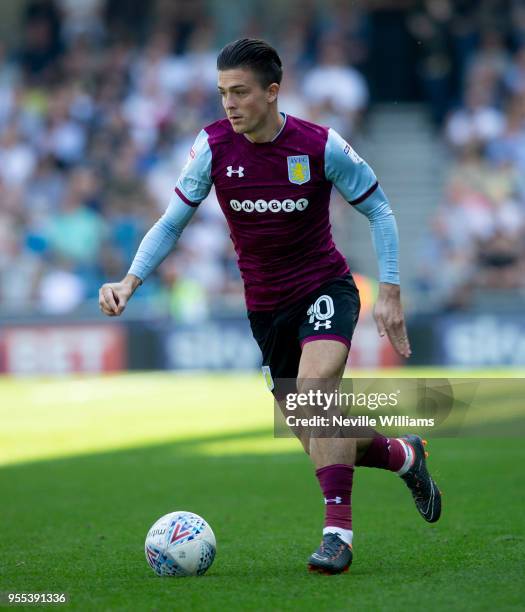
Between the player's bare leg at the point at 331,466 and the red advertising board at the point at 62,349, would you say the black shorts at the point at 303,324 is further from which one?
the red advertising board at the point at 62,349

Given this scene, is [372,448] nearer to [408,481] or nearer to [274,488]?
[408,481]

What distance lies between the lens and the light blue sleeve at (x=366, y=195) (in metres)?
5.92

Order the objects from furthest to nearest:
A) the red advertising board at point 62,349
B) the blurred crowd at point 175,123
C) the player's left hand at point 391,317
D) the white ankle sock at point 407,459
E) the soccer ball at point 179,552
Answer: the blurred crowd at point 175,123 → the red advertising board at point 62,349 → the white ankle sock at point 407,459 → the player's left hand at point 391,317 → the soccer ball at point 179,552

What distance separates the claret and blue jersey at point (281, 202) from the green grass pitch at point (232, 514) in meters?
1.37

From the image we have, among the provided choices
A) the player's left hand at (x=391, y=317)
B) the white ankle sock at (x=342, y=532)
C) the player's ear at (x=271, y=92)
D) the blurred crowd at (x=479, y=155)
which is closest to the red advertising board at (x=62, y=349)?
the blurred crowd at (x=479, y=155)

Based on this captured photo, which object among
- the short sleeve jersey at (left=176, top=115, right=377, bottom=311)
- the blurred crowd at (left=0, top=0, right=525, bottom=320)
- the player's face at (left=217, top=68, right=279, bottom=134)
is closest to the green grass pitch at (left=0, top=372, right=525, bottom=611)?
the short sleeve jersey at (left=176, top=115, right=377, bottom=311)

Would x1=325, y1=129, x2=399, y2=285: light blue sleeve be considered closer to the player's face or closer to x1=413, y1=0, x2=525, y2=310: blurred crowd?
the player's face

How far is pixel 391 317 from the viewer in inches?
227

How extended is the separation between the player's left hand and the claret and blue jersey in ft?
0.25

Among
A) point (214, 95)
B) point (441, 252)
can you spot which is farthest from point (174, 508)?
point (214, 95)

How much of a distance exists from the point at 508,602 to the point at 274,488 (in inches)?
158

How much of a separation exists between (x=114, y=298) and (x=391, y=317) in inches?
50.0

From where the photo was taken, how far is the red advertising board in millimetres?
18281

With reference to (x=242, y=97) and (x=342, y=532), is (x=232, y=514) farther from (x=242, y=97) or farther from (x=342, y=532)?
(x=242, y=97)
